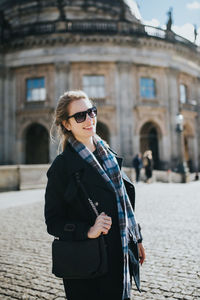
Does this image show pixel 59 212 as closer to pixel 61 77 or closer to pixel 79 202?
pixel 79 202

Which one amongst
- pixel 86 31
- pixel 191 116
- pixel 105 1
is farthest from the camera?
pixel 105 1

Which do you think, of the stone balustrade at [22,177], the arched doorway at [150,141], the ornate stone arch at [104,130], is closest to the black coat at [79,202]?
the stone balustrade at [22,177]

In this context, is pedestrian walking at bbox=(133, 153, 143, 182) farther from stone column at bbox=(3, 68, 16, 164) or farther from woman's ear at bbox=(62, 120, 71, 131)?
woman's ear at bbox=(62, 120, 71, 131)

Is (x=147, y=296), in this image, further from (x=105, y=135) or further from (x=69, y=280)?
(x=105, y=135)

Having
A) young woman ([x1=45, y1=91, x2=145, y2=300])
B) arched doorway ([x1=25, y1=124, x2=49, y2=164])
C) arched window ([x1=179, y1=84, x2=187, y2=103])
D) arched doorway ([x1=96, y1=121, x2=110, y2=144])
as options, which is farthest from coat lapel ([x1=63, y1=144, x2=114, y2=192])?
arched window ([x1=179, y1=84, x2=187, y2=103])

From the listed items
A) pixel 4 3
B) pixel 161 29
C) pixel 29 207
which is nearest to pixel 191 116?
pixel 161 29

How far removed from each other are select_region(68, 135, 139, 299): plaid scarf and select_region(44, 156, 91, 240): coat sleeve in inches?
7.8

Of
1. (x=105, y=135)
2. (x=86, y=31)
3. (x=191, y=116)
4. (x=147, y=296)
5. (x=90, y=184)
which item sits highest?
(x=86, y=31)

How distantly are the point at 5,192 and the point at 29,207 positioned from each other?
441 cm

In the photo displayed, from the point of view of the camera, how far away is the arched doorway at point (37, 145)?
25.5 meters

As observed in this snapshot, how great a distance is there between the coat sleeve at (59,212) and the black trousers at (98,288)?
0.34 m

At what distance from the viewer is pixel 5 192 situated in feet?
41.5

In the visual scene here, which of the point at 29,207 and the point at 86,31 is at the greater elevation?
the point at 86,31

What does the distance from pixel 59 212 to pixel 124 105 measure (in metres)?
20.6
